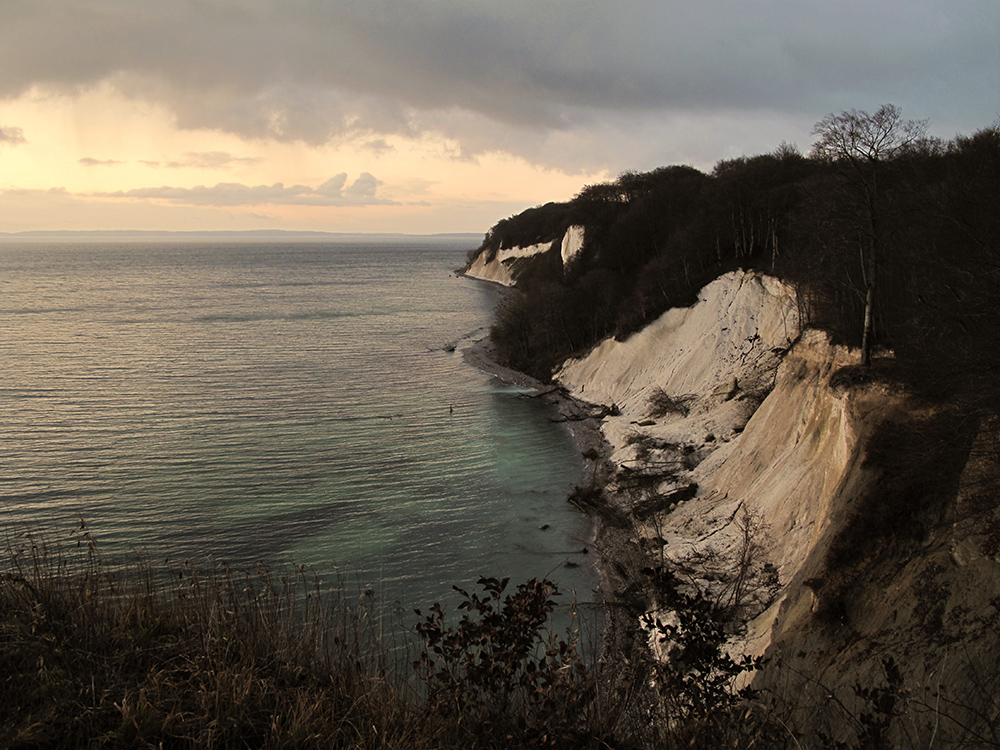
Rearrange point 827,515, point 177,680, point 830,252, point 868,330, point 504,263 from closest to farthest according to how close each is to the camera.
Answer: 1. point 177,680
2. point 827,515
3. point 868,330
4. point 830,252
5. point 504,263

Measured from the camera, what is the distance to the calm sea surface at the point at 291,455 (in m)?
20.4

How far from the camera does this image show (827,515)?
14.7 meters

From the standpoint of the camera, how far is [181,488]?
2470cm

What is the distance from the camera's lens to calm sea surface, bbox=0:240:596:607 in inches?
802

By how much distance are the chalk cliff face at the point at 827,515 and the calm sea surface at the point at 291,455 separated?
450 centimetres

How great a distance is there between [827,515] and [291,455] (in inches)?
885

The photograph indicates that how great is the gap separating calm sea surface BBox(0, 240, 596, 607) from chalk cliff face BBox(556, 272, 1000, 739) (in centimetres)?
450

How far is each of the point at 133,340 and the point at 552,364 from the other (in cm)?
3843

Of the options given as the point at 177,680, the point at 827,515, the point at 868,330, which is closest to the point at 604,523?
the point at 827,515

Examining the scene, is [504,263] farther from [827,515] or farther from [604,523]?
[827,515]

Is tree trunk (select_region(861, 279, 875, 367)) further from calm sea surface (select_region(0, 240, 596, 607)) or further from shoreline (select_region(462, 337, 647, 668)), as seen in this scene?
calm sea surface (select_region(0, 240, 596, 607))

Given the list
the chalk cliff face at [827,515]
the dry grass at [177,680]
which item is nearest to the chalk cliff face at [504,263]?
the chalk cliff face at [827,515]

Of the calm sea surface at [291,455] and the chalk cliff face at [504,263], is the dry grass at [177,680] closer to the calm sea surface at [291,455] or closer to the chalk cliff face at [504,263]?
the calm sea surface at [291,455]

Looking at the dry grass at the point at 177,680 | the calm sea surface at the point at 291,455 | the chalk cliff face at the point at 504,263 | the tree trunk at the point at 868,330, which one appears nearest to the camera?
the dry grass at the point at 177,680
